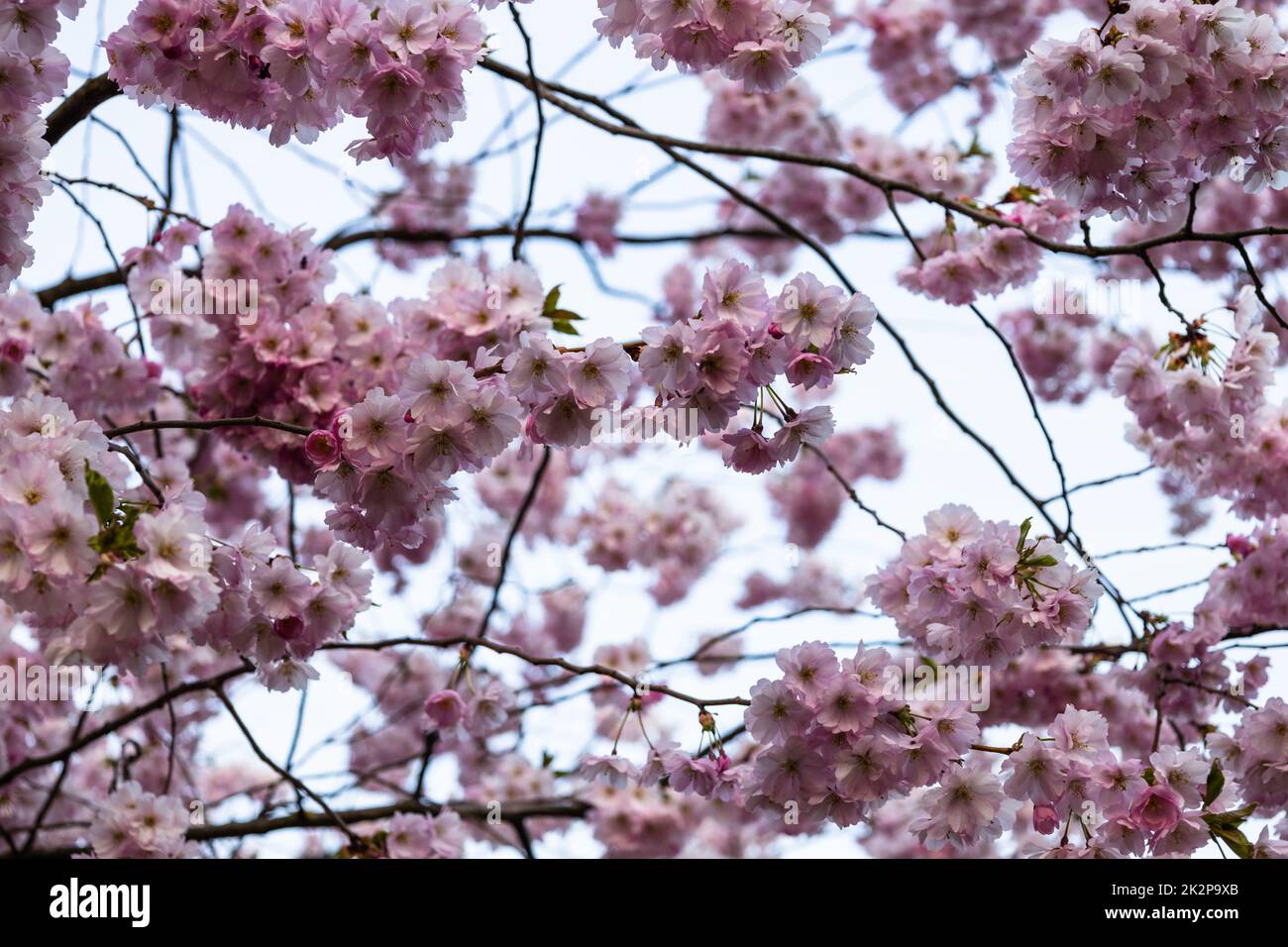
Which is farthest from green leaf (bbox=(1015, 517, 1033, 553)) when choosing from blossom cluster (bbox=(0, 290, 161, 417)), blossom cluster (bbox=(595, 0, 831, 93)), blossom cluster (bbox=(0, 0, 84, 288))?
blossom cluster (bbox=(0, 290, 161, 417))

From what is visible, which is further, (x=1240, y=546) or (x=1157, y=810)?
(x=1240, y=546)

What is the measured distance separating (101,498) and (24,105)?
828 millimetres

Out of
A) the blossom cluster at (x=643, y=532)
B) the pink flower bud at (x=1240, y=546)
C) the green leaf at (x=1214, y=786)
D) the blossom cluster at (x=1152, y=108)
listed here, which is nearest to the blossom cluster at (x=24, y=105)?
the blossom cluster at (x=1152, y=108)

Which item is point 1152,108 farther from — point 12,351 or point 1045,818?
point 12,351

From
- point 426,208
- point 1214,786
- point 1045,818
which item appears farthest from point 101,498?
point 426,208

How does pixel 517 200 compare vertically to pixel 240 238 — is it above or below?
above

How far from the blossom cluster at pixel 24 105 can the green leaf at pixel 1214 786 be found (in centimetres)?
227

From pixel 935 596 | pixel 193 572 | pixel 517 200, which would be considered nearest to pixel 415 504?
pixel 193 572

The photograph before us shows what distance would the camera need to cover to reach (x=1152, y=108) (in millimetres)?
2029

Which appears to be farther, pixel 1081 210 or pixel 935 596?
pixel 1081 210

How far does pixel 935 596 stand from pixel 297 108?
141 centimetres

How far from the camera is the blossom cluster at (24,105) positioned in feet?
6.06
